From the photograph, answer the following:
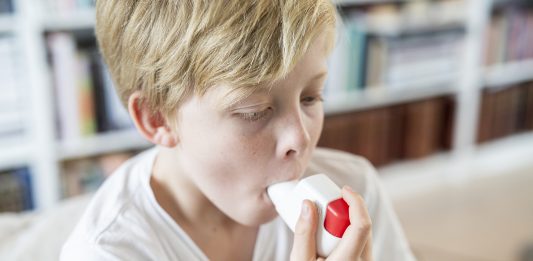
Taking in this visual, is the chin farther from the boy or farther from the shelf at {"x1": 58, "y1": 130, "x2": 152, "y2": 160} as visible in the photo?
the shelf at {"x1": 58, "y1": 130, "x2": 152, "y2": 160}

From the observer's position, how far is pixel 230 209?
79cm

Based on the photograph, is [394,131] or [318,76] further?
[394,131]

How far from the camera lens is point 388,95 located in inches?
95.2

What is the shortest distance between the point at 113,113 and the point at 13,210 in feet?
1.47

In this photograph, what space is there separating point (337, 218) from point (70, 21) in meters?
1.33

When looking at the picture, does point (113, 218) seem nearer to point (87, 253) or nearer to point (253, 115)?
point (87, 253)

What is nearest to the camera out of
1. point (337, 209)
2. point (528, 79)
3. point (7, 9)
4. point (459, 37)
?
point (337, 209)

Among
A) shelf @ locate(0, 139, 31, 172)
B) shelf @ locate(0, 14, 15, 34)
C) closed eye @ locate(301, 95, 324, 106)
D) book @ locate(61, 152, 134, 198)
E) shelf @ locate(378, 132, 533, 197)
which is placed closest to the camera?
closed eye @ locate(301, 95, 324, 106)

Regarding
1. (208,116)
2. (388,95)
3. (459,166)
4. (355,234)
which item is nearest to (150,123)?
(208,116)

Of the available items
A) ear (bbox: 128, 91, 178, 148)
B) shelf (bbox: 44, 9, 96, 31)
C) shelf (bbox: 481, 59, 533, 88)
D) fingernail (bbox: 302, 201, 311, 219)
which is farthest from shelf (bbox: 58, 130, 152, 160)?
shelf (bbox: 481, 59, 533, 88)

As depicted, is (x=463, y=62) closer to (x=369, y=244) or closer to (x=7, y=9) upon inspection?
(x=7, y=9)

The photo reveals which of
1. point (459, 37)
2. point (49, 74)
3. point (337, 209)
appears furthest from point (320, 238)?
point (459, 37)

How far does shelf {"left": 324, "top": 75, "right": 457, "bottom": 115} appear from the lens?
233 centimetres

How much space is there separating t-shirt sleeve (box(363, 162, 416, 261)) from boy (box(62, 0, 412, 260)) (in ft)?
0.82
